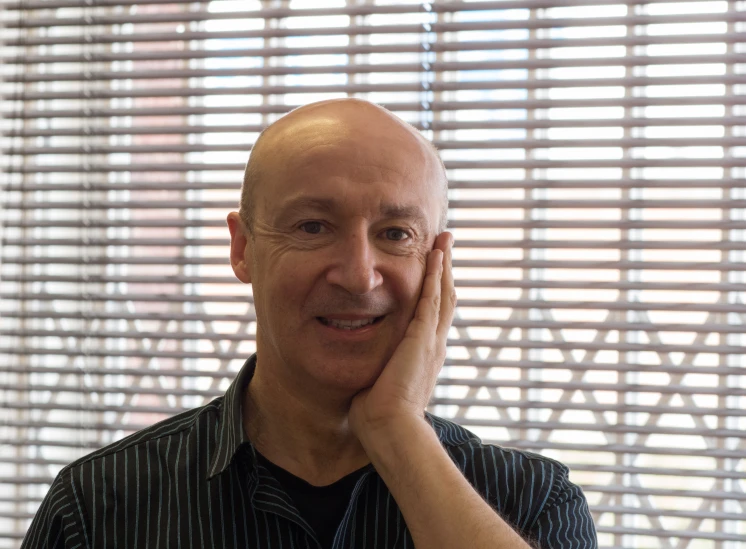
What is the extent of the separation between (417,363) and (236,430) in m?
0.33

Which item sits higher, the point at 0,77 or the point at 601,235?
the point at 0,77

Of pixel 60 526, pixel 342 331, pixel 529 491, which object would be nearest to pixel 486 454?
pixel 529 491

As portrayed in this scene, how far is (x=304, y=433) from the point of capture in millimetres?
1507

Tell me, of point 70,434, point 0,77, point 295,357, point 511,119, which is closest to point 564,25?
point 511,119

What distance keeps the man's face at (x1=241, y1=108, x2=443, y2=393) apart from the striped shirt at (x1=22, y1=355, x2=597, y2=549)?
0.19 m

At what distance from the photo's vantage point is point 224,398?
1.58 metres

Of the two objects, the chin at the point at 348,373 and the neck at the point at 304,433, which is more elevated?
the chin at the point at 348,373

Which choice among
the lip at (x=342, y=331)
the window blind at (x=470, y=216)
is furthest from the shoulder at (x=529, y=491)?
the window blind at (x=470, y=216)

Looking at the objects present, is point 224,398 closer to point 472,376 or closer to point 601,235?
point 472,376

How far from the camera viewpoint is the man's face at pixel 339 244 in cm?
141

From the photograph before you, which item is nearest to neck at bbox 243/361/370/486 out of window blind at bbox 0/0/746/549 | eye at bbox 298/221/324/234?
eye at bbox 298/221/324/234

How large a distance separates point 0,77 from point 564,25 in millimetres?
1634

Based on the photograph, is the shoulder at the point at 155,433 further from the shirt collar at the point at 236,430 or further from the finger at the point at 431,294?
the finger at the point at 431,294

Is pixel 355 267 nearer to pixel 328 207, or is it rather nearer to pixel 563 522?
pixel 328 207
